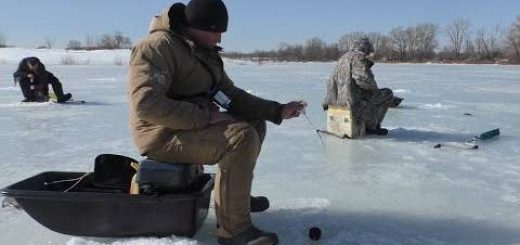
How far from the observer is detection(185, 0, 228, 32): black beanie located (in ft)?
A: 8.59

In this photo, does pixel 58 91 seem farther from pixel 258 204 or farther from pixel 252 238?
pixel 252 238

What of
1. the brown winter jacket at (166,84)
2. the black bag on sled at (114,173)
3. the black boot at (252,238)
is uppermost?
the brown winter jacket at (166,84)

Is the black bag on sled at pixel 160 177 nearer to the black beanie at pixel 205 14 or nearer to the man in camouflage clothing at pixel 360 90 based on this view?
the black beanie at pixel 205 14

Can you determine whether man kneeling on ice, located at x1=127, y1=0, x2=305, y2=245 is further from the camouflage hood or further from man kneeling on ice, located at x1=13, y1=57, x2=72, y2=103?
man kneeling on ice, located at x1=13, y1=57, x2=72, y2=103

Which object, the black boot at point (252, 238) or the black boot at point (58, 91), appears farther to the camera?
the black boot at point (58, 91)

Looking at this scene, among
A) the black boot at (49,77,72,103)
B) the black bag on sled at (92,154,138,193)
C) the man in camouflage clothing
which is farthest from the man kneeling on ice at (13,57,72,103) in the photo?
the black bag on sled at (92,154,138,193)

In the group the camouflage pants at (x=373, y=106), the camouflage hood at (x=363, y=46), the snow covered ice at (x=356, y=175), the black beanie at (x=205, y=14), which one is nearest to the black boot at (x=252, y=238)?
the snow covered ice at (x=356, y=175)

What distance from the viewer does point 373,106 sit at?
21.5ft

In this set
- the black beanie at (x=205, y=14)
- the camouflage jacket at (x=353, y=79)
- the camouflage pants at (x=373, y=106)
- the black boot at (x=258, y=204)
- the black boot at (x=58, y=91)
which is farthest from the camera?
the black boot at (x=58, y=91)

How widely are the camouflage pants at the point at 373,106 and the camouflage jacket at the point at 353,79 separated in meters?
0.06

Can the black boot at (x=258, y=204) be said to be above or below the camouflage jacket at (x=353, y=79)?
below

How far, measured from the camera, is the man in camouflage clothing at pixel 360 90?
20.7 ft

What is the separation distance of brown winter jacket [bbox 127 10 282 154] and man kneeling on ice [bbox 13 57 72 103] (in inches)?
337

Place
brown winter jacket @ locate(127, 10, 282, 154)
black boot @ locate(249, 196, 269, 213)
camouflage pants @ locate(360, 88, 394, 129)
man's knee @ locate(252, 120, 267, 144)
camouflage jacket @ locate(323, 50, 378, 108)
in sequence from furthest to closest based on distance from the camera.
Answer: camouflage pants @ locate(360, 88, 394, 129) < camouflage jacket @ locate(323, 50, 378, 108) < black boot @ locate(249, 196, 269, 213) < man's knee @ locate(252, 120, 267, 144) < brown winter jacket @ locate(127, 10, 282, 154)
